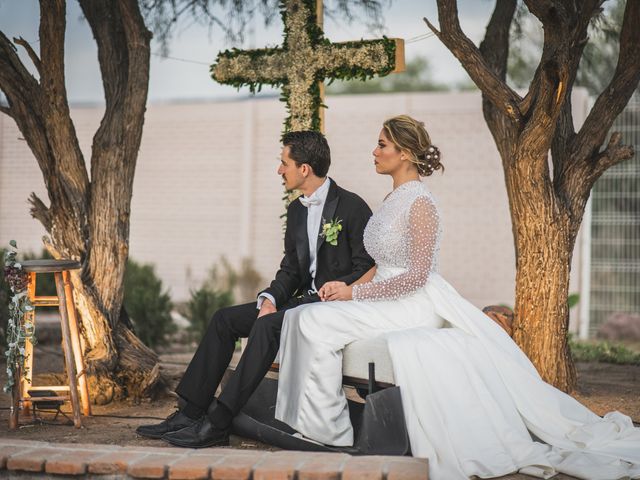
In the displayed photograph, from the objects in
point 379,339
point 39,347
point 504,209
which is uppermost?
point 504,209

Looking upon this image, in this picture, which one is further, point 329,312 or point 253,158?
point 253,158

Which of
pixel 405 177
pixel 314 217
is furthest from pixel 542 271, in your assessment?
pixel 314 217

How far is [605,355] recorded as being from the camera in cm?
843

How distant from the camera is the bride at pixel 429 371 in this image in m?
4.01

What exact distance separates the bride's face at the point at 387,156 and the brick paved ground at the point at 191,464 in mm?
1602

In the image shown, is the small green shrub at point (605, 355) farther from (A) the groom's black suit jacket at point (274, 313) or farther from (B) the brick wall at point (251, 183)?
(A) the groom's black suit jacket at point (274, 313)

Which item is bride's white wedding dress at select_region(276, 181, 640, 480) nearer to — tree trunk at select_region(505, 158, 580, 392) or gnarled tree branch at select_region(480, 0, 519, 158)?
tree trunk at select_region(505, 158, 580, 392)

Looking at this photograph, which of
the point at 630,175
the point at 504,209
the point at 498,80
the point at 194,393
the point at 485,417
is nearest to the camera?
the point at 485,417

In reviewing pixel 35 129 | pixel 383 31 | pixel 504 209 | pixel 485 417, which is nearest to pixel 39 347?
pixel 35 129

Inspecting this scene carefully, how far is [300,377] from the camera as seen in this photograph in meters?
4.26

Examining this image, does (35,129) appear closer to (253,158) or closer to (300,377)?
(300,377)

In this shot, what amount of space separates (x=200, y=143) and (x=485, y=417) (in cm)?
1014

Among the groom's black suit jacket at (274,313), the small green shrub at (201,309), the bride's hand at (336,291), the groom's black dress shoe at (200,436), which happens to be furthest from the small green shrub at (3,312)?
the bride's hand at (336,291)

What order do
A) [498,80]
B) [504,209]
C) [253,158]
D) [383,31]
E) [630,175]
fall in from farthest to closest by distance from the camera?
[253,158] → [504,209] → [630,175] → [383,31] → [498,80]
